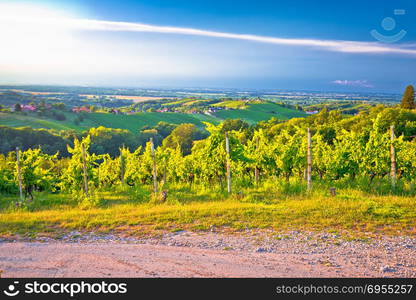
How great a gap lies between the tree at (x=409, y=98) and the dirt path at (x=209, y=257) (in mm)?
78082

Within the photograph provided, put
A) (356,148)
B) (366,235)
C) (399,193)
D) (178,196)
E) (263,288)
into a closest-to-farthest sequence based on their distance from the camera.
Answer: (263,288) → (366,235) → (399,193) → (178,196) → (356,148)

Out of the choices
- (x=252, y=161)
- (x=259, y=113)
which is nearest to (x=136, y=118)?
(x=259, y=113)

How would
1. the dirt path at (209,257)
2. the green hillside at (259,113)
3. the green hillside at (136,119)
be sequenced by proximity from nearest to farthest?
the dirt path at (209,257) → the green hillside at (136,119) → the green hillside at (259,113)

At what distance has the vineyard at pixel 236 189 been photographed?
9367 millimetres

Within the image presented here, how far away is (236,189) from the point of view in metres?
13.8

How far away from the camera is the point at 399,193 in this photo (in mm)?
11961

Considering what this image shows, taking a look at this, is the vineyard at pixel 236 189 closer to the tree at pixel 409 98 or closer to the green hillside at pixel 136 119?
the tree at pixel 409 98

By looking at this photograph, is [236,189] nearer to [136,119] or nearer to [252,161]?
[252,161]

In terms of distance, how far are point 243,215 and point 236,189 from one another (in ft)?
13.8

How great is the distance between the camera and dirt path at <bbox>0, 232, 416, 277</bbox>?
609 cm

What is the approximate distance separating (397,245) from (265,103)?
13545cm

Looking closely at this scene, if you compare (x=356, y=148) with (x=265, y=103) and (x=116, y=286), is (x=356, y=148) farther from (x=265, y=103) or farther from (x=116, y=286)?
(x=265, y=103)

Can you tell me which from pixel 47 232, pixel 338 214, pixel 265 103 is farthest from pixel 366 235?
pixel 265 103

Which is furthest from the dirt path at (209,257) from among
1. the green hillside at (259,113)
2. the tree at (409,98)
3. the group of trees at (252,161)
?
the green hillside at (259,113)
